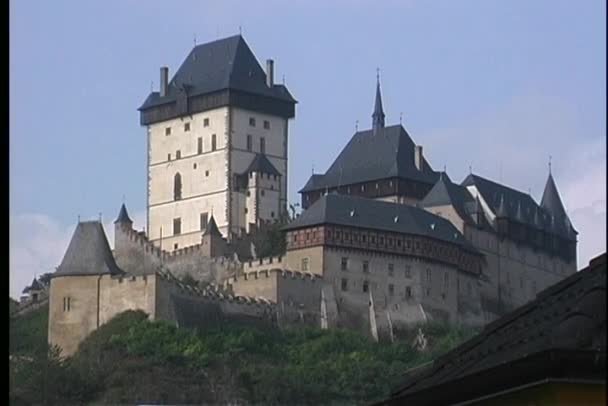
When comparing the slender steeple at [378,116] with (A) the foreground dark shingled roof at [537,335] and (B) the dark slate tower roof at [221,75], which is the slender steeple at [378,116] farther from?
(A) the foreground dark shingled roof at [537,335]

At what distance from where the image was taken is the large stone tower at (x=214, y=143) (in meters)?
83.9

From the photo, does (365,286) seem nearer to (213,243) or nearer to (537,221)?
(213,243)

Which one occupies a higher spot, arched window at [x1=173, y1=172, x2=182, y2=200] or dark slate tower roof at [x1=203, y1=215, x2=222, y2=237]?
arched window at [x1=173, y1=172, x2=182, y2=200]

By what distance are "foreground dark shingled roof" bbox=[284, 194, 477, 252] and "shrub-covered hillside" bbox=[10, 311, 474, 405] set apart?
520cm

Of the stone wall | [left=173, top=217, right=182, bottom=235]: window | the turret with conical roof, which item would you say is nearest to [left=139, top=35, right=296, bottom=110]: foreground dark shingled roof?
[left=173, top=217, right=182, bottom=235]: window

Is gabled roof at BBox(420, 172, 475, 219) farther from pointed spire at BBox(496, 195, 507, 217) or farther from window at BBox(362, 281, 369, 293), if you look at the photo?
window at BBox(362, 281, 369, 293)

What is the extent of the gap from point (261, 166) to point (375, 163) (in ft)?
14.6

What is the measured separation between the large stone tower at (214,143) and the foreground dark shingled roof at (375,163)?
2030 millimetres

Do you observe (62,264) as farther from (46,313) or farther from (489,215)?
(489,215)

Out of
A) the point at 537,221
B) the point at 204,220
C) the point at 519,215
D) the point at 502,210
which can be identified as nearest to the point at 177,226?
the point at 204,220

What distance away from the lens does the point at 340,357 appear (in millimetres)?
70688

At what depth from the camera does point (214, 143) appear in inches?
3383

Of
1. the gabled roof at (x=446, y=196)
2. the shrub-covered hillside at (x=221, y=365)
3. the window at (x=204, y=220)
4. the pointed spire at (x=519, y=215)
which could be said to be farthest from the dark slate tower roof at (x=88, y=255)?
the pointed spire at (x=519, y=215)

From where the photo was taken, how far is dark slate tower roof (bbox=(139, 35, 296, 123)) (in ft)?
282
